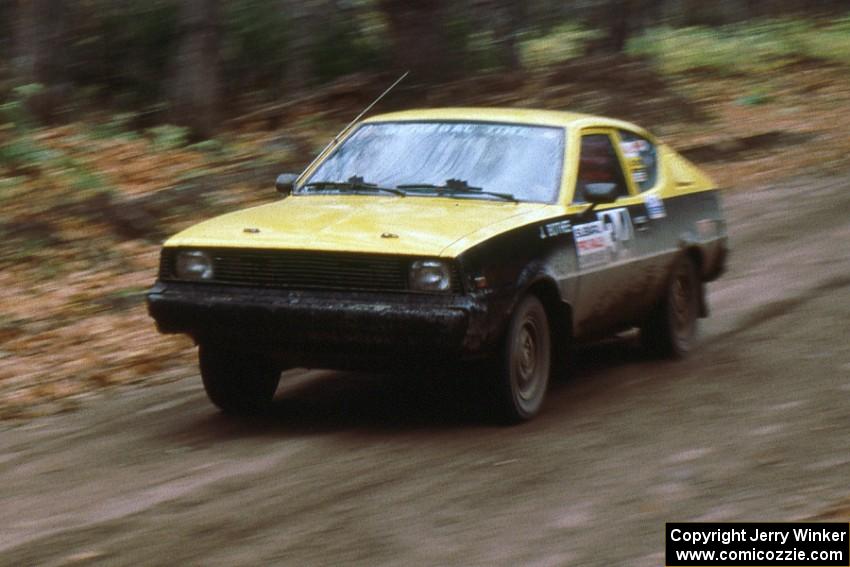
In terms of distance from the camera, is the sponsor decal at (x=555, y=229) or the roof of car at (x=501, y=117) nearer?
the sponsor decal at (x=555, y=229)

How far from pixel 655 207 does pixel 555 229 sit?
1536 millimetres

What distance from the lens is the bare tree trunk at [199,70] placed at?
663 inches

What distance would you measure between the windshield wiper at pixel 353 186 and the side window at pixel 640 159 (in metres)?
1.84

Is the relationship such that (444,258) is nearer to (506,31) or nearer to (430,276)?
(430,276)

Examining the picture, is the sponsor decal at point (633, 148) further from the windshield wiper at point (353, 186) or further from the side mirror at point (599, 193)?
the windshield wiper at point (353, 186)

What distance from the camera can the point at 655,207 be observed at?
8906 mm

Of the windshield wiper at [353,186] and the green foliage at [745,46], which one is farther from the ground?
the windshield wiper at [353,186]

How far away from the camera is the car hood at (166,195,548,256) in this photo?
6910 mm

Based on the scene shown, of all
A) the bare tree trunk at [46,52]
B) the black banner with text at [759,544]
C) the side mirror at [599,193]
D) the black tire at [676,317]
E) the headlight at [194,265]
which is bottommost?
the black tire at [676,317]

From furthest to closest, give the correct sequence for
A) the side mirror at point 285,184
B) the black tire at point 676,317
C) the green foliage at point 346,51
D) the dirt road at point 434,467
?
the green foliage at point 346,51
the black tire at point 676,317
the side mirror at point 285,184
the dirt road at point 434,467

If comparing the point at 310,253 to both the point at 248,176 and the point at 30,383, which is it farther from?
the point at 248,176

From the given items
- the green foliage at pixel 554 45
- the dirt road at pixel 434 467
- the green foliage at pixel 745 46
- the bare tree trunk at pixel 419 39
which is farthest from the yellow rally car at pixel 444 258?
the green foliage at pixel 745 46

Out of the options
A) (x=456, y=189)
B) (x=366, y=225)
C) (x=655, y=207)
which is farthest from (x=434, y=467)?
(x=655, y=207)

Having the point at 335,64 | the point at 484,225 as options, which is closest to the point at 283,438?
the point at 484,225
